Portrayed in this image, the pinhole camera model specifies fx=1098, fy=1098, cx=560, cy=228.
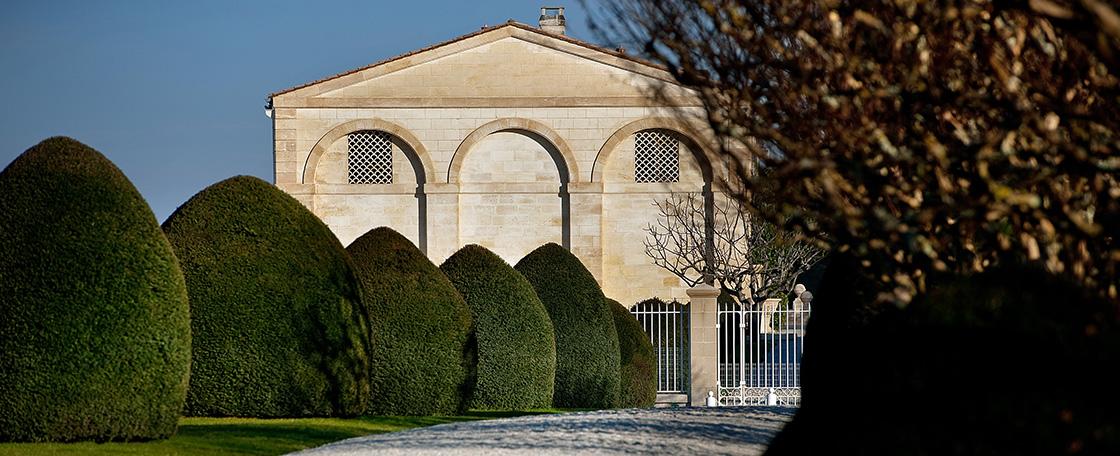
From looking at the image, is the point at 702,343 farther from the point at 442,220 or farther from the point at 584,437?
the point at 442,220

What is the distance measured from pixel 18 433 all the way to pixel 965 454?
7.83 meters

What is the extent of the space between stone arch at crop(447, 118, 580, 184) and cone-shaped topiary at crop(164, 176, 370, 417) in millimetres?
16680

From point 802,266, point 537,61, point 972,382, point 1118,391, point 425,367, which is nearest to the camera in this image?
point 1118,391

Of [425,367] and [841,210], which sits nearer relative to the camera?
[841,210]

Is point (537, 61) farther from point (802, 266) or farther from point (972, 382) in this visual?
point (972, 382)

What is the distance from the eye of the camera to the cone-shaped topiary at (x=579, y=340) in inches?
624

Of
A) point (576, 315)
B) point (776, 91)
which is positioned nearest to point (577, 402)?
point (576, 315)

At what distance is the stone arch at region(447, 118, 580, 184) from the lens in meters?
28.4

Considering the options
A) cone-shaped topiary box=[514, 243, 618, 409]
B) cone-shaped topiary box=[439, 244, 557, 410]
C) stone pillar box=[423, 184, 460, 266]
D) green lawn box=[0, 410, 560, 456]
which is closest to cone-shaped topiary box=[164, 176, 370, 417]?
green lawn box=[0, 410, 560, 456]

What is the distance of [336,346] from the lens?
36.9 feet

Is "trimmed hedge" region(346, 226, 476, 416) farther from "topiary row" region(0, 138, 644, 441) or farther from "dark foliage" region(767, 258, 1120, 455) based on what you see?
"dark foliage" region(767, 258, 1120, 455)

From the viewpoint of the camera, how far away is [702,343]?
18031 millimetres

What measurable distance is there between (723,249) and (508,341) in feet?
44.9

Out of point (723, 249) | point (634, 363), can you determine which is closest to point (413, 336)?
point (634, 363)
